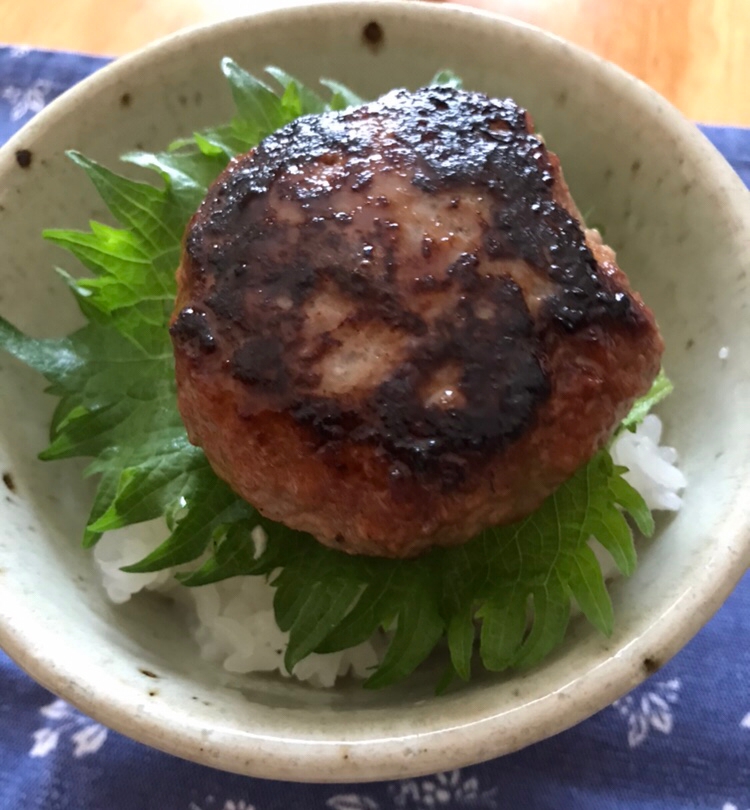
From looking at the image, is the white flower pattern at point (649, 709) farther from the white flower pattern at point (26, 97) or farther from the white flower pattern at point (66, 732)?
the white flower pattern at point (26, 97)

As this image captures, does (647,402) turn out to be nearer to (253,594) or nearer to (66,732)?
(253,594)

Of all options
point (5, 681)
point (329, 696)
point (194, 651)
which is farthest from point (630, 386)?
point (5, 681)

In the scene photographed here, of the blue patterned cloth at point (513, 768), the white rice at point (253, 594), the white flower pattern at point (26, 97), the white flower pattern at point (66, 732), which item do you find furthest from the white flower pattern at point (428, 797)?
the white flower pattern at point (26, 97)

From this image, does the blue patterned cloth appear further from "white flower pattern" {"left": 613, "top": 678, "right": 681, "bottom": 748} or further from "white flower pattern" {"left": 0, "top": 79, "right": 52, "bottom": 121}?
"white flower pattern" {"left": 0, "top": 79, "right": 52, "bottom": 121}

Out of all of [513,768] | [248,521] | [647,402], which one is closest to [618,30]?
[647,402]

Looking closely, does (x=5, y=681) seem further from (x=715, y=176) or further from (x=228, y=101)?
(x=715, y=176)

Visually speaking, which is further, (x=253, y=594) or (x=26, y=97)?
(x=26, y=97)

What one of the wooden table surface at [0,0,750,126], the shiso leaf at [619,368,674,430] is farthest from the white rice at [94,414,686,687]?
the wooden table surface at [0,0,750,126]
